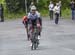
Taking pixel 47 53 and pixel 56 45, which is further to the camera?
pixel 56 45

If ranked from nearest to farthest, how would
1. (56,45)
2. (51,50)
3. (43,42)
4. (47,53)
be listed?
(47,53) < (51,50) < (56,45) < (43,42)

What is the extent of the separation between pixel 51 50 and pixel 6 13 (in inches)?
1150

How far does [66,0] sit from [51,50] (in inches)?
1254

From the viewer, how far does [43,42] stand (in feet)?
66.4

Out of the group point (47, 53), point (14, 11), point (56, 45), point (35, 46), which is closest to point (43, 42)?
point (56, 45)

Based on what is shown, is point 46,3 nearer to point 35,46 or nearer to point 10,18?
point 10,18

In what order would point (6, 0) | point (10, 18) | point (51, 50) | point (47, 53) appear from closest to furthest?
point (47, 53), point (51, 50), point (10, 18), point (6, 0)

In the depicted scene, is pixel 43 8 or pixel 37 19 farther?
pixel 43 8

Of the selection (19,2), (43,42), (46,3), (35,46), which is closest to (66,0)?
(46,3)

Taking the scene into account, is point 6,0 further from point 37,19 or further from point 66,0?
point 37,19

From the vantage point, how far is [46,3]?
157ft

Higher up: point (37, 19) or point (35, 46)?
point (37, 19)

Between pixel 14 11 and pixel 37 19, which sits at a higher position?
pixel 37 19

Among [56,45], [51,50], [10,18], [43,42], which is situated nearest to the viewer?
[51,50]
